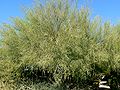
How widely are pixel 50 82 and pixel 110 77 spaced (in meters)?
5.58

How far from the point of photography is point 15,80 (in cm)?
1884

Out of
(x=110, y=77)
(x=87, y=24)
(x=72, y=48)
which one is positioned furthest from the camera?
(x=110, y=77)

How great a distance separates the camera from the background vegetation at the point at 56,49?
1753 centimetres

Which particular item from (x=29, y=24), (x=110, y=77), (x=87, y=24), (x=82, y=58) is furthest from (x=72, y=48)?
(x=110, y=77)

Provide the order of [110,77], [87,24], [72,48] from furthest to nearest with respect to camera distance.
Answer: [110,77] < [87,24] < [72,48]

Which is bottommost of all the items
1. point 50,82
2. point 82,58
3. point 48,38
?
point 50,82

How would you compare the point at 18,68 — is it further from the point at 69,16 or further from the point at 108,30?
the point at 108,30

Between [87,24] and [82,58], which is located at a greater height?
[87,24]

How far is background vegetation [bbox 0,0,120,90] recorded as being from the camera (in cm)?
1753

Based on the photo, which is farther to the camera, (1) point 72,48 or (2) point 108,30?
(2) point 108,30

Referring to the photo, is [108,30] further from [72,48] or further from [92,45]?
[72,48]

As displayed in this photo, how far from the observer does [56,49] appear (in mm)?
17406

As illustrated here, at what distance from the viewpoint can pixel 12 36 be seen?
1884 centimetres

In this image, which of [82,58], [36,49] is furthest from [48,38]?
[82,58]
